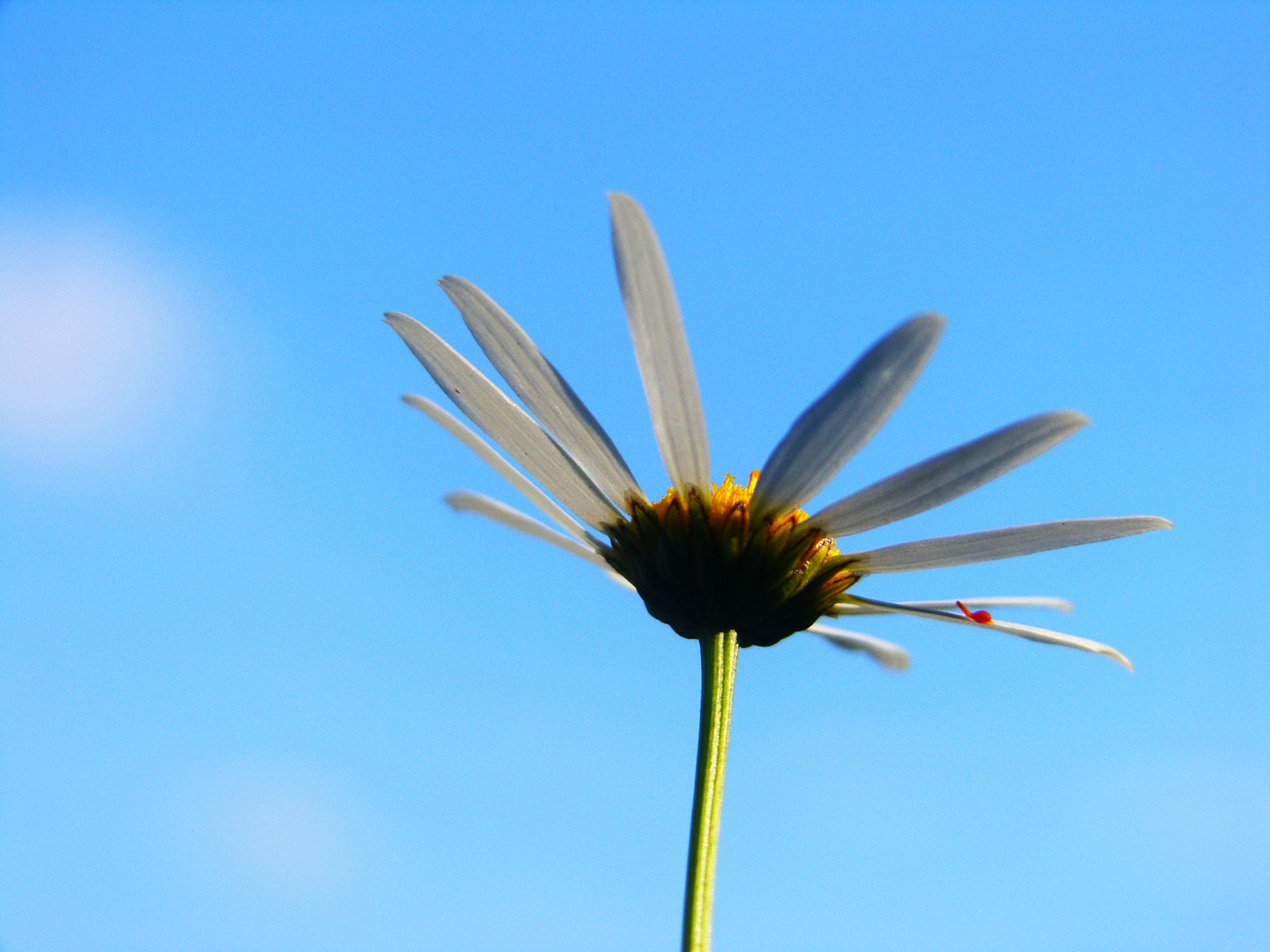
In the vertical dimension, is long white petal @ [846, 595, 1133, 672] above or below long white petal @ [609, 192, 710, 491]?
below

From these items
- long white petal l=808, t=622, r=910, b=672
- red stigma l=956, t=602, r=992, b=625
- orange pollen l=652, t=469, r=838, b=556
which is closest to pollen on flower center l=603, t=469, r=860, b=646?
orange pollen l=652, t=469, r=838, b=556

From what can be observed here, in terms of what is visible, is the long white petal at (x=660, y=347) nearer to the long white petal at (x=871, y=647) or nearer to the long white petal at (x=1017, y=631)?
the long white petal at (x=1017, y=631)

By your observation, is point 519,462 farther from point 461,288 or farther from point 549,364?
point 461,288

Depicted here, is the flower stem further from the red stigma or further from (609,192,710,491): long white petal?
the red stigma

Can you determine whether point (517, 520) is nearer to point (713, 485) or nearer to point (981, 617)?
point (713, 485)

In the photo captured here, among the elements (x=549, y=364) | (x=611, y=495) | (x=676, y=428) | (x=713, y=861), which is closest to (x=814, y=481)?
(x=676, y=428)

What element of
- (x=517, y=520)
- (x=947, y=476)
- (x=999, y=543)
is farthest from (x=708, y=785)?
(x=517, y=520)
